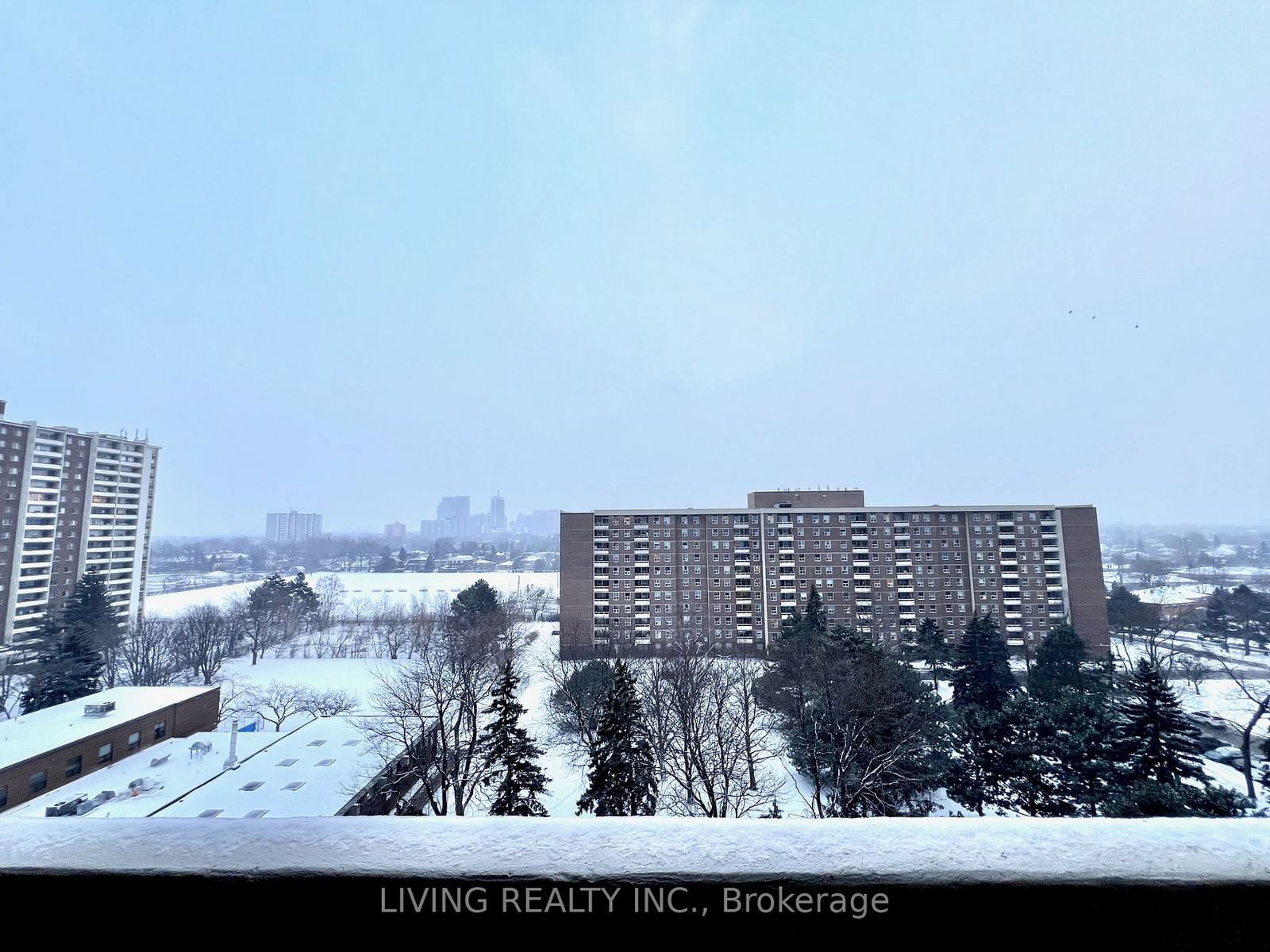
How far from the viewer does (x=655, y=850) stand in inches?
24.6

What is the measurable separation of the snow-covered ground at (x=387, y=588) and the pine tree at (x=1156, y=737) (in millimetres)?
23493

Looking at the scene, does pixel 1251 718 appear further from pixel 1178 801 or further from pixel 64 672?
pixel 64 672

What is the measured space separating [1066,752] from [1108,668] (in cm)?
903

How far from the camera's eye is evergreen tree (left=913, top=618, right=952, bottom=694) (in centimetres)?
1900

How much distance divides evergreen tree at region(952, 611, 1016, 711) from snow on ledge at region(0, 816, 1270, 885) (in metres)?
16.5

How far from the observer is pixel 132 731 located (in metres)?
11.6

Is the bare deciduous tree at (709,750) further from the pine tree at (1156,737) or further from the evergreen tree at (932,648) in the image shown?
the evergreen tree at (932,648)

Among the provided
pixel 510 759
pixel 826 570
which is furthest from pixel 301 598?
pixel 826 570

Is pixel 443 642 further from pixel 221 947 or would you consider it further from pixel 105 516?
pixel 221 947

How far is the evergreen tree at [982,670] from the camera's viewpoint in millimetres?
14879

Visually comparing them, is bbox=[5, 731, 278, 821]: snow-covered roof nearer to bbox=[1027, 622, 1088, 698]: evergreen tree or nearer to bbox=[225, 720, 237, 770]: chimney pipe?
bbox=[225, 720, 237, 770]: chimney pipe

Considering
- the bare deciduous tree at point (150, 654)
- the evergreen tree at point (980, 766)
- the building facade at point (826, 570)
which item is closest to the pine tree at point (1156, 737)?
the evergreen tree at point (980, 766)

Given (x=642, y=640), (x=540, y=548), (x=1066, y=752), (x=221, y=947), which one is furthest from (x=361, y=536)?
Answer: (x=221, y=947)

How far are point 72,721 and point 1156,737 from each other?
20988 millimetres
